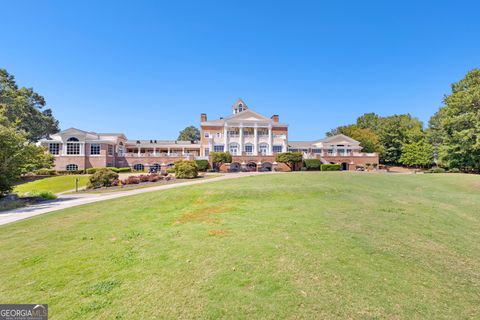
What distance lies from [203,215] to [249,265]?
527 cm

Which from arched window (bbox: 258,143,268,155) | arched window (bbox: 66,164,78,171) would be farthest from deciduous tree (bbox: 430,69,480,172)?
arched window (bbox: 66,164,78,171)

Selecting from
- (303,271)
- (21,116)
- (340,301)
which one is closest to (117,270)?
(303,271)

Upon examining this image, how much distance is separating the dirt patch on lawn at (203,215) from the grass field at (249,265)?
3.9 inches

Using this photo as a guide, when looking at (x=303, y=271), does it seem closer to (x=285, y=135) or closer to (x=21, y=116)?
(x=285, y=135)

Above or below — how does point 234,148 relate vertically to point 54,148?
below

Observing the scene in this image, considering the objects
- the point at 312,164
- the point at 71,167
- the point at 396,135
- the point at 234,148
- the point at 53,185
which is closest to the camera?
the point at 53,185

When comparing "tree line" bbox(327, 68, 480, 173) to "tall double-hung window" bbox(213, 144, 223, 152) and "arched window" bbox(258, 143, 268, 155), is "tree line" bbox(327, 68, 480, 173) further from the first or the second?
"tall double-hung window" bbox(213, 144, 223, 152)

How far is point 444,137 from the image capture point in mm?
43531

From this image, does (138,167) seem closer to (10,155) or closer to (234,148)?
(234,148)

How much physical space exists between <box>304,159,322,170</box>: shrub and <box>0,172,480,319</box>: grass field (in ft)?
114

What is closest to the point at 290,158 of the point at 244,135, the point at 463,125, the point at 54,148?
the point at 244,135

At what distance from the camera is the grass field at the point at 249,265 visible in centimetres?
396

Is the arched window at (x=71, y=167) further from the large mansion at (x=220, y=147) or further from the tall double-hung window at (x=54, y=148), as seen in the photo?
the tall double-hung window at (x=54, y=148)

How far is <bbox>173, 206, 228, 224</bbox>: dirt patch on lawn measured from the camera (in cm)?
940
